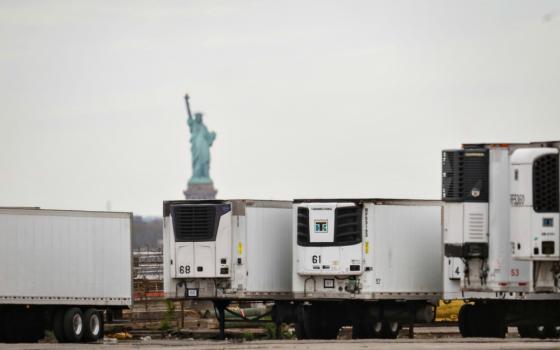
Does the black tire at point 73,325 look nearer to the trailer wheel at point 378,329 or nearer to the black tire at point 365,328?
the black tire at point 365,328

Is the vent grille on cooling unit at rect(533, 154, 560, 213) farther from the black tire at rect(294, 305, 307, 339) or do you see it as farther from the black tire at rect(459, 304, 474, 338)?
the black tire at rect(294, 305, 307, 339)

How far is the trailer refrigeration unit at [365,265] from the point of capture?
37156 mm

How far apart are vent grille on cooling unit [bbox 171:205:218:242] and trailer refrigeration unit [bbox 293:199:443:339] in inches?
79.6

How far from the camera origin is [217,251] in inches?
1499

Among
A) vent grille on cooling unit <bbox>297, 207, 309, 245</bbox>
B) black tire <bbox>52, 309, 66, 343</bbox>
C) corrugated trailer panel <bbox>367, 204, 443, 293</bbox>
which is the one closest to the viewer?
corrugated trailer panel <bbox>367, 204, 443, 293</bbox>

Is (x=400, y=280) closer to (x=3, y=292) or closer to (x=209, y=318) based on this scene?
(x=3, y=292)

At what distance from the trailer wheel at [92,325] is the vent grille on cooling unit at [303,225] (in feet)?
19.0

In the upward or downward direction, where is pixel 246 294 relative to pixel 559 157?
downward

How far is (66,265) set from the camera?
127ft

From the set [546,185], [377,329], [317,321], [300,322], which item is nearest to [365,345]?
[546,185]

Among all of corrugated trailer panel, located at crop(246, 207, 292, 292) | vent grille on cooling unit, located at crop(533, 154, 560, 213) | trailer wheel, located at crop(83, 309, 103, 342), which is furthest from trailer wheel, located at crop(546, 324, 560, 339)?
trailer wheel, located at crop(83, 309, 103, 342)

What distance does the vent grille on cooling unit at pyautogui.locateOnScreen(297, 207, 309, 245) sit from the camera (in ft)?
123

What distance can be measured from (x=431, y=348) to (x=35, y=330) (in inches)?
484

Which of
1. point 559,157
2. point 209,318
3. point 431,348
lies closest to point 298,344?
point 431,348
